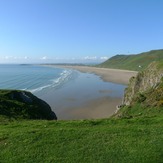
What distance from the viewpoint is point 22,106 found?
96.1 feet

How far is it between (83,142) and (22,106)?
48.4 ft

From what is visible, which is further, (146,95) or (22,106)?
(146,95)

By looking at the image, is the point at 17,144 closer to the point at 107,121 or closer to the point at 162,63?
the point at 107,121

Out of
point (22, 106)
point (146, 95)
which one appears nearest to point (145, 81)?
point (146, 95)

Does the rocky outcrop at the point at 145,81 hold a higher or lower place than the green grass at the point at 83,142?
higher

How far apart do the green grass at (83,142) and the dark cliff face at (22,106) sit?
24.4 ft

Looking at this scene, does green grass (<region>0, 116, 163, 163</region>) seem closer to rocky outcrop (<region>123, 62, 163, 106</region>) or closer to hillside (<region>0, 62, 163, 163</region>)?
hillside (<region>0, 62, 163, 163</region>)

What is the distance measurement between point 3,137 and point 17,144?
4.55 ft

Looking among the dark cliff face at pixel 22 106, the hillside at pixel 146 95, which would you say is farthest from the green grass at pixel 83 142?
the dark cliff face at pixel 22 106

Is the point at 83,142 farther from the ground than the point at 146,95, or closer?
closer

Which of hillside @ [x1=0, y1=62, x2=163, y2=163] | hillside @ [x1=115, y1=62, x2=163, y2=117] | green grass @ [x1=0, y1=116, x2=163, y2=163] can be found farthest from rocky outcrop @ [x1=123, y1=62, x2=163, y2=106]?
green grass @ [x1=0, y1=116, x2=163, y2=163]

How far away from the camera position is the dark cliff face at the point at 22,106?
27.2 m

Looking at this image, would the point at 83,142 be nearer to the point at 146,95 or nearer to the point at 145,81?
the point at 146,95

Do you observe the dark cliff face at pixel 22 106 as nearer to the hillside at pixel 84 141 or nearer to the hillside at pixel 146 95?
the hillside at pixel 84 141
